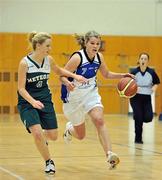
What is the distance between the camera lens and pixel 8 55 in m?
22.7

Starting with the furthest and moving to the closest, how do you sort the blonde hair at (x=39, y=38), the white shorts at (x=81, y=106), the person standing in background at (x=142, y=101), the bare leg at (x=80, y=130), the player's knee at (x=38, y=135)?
the person standing in background at (x=142, y=101)
the bare leg at (x=80, y=130)
the white shorts at (x=81, y=106)
the blonde hair at (x=39, y=38)
the player's knee at (x=38, y=135)

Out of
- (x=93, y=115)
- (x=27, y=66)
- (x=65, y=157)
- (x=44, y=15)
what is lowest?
(x=65, y=157)

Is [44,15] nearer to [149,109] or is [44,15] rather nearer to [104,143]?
[149,109]

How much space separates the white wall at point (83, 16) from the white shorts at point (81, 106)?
14171mm

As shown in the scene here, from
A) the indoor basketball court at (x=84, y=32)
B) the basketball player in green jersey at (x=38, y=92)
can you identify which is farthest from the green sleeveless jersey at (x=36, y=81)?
the indoor basketball court at (x=84, y=32)

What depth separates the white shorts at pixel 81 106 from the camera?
8.37 metres

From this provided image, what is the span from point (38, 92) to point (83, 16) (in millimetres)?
15524

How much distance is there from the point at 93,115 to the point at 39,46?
120cm

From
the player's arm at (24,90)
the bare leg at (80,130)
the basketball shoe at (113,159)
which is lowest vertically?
the basketball shoe at (113,159)

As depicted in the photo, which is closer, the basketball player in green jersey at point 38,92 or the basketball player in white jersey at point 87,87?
the basketball player in green jersey at point 38,92

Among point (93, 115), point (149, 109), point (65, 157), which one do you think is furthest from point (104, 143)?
point (149, 109)

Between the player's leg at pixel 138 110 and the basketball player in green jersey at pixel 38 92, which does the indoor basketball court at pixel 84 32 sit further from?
the basketball player in green jersey at pixel 38 92

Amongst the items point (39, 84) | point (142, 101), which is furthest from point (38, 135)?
point (142, 101)

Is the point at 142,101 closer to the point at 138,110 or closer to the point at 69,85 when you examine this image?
the point at 138,110
